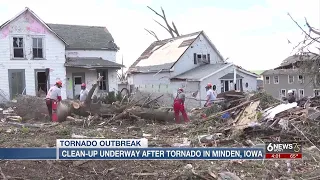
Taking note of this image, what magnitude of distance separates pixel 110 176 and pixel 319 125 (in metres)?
5.02

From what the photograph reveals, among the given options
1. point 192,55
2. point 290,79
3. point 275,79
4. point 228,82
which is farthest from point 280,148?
point 275,79

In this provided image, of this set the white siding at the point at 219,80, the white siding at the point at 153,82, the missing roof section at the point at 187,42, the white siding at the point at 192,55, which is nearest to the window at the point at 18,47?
the white siding at the point at 153,82

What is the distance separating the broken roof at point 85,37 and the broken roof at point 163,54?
456 cm

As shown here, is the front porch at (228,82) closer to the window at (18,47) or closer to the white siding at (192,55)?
the white siding at (192,55)

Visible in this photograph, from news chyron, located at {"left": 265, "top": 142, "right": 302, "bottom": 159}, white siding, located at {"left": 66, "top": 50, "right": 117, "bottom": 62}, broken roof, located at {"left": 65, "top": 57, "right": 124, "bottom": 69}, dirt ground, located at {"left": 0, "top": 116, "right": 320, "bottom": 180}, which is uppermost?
white siding, located at {"left": 66, "top": 50, "right": 117, "bottom": 62}

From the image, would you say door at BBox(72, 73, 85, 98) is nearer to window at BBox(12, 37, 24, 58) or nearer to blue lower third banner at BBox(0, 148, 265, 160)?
window at BBox(12, 37, 24, 58)

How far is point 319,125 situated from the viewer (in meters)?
8.29

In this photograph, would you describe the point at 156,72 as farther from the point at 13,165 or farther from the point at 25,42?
the point at 13,165

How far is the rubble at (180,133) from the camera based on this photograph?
5.89m

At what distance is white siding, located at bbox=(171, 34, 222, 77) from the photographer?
27.7 m

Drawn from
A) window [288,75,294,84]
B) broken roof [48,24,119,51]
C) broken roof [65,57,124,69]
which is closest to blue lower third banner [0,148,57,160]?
broken roof [65,57,124,69]

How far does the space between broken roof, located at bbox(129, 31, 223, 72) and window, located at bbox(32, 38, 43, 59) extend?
923 centimetres

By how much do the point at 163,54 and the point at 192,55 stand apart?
109 inches

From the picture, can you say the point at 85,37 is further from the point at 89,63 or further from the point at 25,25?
the point at 25,25
